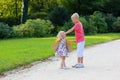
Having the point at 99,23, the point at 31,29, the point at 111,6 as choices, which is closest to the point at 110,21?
the point at 99,23

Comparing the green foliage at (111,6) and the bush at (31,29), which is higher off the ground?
the green foliage at (111,6)

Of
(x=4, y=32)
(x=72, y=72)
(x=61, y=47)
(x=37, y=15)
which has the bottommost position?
(x=72, y=72)

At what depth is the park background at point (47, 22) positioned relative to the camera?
24.0 meters

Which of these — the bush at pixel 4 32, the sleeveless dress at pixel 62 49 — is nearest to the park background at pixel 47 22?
the bush at pixel 4 32

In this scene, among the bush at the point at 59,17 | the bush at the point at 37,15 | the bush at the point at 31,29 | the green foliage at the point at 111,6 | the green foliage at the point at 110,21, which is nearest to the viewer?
the bush at the point at 31,29

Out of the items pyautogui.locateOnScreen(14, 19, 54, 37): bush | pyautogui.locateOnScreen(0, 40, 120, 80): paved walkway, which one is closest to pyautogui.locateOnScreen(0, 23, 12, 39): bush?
pyautogui.locateOnScreen(14, 19, 54, 37): bush

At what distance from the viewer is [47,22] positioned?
35188 mm

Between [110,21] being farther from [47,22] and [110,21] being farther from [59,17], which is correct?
[47,22]

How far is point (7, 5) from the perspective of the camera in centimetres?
5159

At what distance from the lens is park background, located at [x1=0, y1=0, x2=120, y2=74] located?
2400cm

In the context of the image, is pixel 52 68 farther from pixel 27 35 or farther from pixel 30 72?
pixel 27 35

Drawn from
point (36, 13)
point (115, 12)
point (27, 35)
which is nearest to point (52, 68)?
point (27, 35)

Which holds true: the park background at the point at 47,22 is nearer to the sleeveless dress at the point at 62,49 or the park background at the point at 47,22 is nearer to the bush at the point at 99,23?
the bush at the point at 99,23

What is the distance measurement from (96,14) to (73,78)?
107 ft
